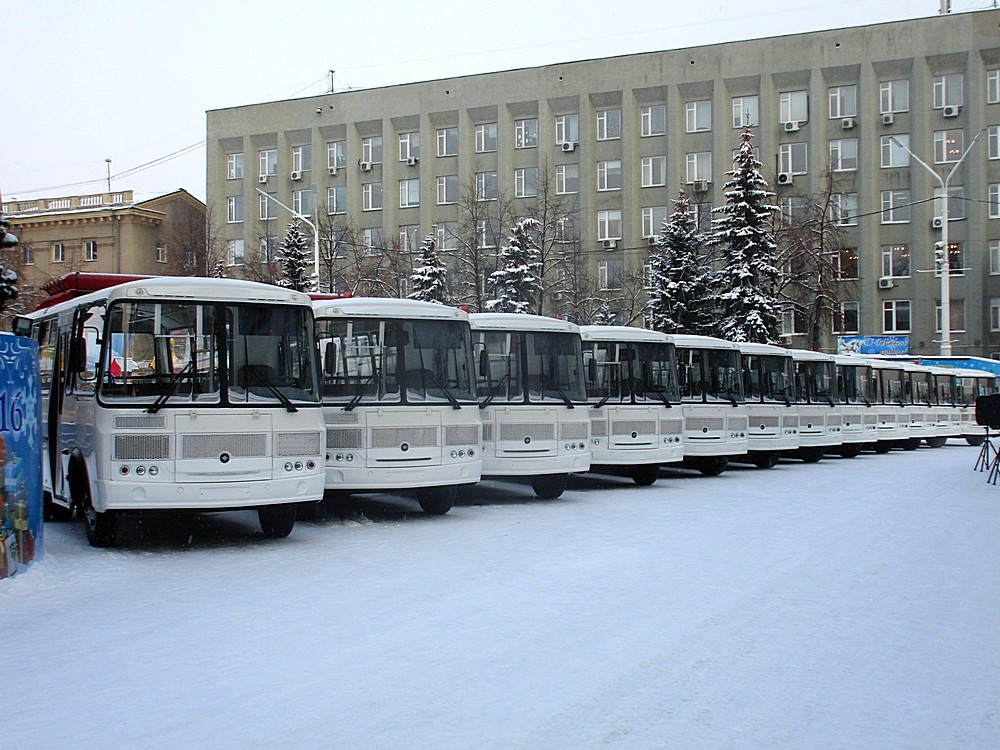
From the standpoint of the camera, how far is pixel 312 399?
12.3m

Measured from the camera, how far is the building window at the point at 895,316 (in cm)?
5872

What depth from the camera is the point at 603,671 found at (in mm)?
6785

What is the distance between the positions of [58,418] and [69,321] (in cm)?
120

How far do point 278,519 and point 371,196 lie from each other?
2328 inches

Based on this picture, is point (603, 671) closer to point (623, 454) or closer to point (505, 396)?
point (505, 396)

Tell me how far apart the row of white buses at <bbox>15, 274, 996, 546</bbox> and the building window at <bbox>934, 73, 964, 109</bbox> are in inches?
1728

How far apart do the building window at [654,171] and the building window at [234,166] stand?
28.4 m

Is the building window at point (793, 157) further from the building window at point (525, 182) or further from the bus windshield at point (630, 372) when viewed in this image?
the bus windshield at point (630, 372)

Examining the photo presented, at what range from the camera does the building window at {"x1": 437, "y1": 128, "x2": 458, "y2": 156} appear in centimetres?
6738

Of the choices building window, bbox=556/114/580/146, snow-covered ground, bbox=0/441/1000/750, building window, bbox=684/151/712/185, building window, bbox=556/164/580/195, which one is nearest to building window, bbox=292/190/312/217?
building window, bbox=556/164/580/195

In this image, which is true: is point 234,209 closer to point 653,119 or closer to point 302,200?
point 302,200

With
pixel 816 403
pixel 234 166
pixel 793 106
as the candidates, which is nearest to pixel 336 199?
pixel 234 166

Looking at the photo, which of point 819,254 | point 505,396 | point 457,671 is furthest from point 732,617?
point 819,254

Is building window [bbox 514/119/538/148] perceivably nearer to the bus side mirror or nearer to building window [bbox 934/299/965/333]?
Result: building window [bbox 934/299/965/333]
